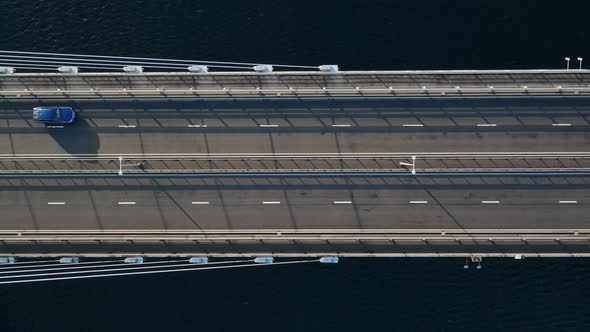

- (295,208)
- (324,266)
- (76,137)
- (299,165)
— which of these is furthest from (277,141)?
(76,137)

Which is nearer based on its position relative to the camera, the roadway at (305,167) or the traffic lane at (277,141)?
the roadway at (305,167)

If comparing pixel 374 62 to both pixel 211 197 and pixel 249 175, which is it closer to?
pixel 249 175

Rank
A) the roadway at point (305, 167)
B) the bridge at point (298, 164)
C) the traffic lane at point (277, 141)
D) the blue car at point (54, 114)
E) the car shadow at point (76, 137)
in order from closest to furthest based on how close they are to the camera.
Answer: the bridge at point (298, 164) → the roadway at point (305, 167) → the traffic lane at point (277, 141) → the blue car at point (54, 114) → the car shadow at point (76, 137)

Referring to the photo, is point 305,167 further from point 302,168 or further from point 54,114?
point 54,114

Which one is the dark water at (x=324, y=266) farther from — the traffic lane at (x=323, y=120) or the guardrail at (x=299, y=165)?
the guardrail at (x=299, y=165)

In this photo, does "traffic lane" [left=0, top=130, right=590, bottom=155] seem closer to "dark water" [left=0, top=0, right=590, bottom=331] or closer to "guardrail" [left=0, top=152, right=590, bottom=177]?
"guardrail" [left=0, top=152, right=590, bottom=177]

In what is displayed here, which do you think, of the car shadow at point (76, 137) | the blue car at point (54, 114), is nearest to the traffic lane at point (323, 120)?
the car shadow at point (76, 137)
